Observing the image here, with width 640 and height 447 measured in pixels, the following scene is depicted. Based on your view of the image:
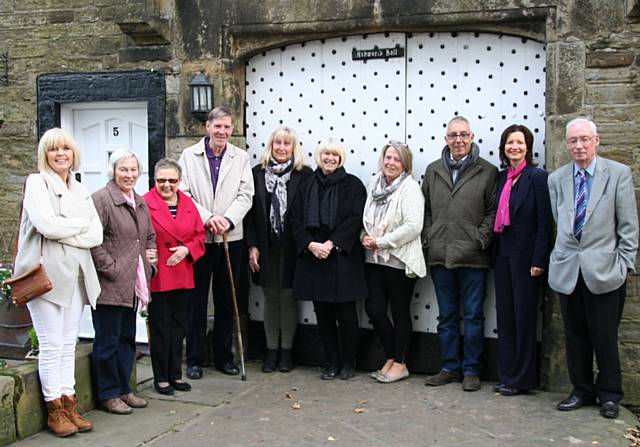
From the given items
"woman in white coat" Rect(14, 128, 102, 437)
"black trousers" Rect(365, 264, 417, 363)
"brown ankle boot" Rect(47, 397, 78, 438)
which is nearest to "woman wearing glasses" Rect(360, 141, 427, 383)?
"black trousers" Rect(365, 264, 417, 363)

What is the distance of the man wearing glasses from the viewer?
251 inches

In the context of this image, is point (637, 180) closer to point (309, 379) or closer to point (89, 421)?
point (309, 379)

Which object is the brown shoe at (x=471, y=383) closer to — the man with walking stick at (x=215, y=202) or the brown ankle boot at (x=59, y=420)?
the man with walking stick at (x=215, y=202)

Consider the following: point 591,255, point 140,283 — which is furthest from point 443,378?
point 140,283

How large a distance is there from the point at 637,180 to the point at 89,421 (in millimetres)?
4200

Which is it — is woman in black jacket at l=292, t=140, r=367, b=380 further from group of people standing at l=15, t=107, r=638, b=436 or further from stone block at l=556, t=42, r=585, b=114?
stone block at l=556, t=42, r=585, b=114

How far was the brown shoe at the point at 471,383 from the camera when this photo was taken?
6370 mm

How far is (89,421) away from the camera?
544 centimetres

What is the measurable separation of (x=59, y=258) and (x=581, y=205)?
3.44 meters

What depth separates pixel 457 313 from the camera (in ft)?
21.6

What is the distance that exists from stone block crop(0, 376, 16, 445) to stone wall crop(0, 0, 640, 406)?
114 inches

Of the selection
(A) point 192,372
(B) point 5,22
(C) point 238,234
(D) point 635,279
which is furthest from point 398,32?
(B) point 5,22

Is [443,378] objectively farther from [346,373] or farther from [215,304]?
[215,304]

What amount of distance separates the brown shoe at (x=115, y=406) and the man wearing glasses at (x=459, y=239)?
7.68ft
